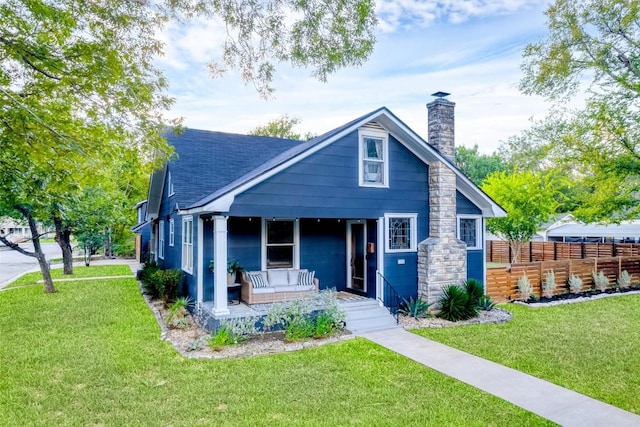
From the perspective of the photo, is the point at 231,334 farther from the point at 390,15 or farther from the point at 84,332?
the point at 390,15

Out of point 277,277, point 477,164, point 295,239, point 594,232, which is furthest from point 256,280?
point 477,164

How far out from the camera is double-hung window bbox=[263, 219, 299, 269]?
11.2 m

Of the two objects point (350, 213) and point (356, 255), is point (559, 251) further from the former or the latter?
point (350, 213)

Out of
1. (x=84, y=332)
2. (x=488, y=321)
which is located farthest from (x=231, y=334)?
(x=488, y=321)

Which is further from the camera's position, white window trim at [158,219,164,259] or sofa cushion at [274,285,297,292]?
white window trim at [158,219,164,259]

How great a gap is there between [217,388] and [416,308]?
615 cm

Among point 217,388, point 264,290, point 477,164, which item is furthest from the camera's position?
point 477,164

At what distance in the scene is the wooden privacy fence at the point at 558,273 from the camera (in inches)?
501

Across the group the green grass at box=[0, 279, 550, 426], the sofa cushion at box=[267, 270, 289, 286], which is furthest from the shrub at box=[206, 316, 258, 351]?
the sofa cushion at box=[267, 270, 289, 286]

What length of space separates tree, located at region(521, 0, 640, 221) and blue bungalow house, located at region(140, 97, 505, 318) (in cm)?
671

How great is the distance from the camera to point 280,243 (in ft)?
37.2

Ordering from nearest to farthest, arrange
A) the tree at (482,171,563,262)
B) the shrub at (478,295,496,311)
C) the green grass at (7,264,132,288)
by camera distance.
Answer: the shrub at (478,295,496,311)
the green grass at (7,264,132,288)
the tree at (482,171,563,262)

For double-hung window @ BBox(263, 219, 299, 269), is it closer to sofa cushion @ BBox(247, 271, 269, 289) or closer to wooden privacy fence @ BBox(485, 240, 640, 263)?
sofa cushion @ BBox(247, 271, 269, 289)

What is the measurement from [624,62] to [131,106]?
15848 millimetres
